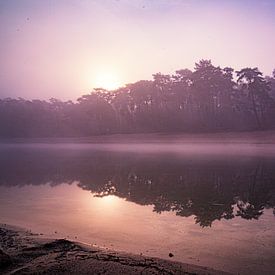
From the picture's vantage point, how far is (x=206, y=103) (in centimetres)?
5791

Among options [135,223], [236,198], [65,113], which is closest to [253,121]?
[65,113]

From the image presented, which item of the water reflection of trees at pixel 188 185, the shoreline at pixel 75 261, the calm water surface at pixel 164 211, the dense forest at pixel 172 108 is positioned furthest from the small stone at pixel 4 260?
the dense forest at pixel 172 108

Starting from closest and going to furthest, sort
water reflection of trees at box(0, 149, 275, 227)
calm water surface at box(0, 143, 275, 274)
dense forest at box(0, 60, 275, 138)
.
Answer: calm water surface at box(0, 143, 275, 274) → water reflection of trees at box(0, 149, 275, 227) → dense forest at box(0, 60, 275, 138)

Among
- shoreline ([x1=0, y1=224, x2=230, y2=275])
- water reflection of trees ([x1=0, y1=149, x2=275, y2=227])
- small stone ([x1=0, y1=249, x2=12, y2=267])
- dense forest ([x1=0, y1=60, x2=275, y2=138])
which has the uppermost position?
dense forest ([x1=0, y1=60, x2=275, y2=138])

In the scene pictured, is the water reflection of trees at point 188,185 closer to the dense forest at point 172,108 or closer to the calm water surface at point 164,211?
the calm water surface at point 164,211

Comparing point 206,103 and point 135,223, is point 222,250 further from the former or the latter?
point 206,103

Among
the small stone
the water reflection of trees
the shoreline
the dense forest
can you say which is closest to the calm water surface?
the water reflection of trees

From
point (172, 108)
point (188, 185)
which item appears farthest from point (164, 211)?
point (172, 108)

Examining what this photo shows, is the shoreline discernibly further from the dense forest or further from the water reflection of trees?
the dense forest

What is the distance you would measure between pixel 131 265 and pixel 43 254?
1467mm

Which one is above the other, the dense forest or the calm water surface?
the dense forest

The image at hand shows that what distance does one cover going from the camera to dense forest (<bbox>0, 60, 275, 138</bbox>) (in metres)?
53.4

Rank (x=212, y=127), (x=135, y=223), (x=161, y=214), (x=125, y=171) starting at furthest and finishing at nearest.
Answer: (x=212, y=127) < (x=125, y=171) < (x=161, y=214) < (x=135, y=223)

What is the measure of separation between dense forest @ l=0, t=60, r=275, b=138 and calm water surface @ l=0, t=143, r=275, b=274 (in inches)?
1449
